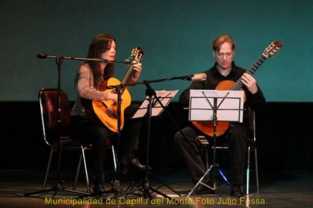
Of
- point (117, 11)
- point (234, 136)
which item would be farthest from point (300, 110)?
point (117, 11)

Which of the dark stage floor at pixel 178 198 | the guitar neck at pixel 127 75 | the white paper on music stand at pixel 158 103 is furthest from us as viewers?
the guitar neck at pixel 127 75

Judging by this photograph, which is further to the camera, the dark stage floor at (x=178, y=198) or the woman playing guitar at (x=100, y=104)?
the woman playing guitar at (x=100, y=104)

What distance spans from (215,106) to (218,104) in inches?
1.2

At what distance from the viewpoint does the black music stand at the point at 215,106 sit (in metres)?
5.39

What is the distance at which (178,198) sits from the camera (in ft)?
17.8

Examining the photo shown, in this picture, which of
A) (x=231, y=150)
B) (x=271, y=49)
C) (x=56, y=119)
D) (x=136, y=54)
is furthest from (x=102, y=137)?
(x=271, y=49)

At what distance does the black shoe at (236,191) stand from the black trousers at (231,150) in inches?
1.2

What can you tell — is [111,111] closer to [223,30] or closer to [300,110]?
[223,30]

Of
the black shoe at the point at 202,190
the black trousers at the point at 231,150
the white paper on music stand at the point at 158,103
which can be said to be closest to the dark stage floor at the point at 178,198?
the black shoe at the point at 202,190

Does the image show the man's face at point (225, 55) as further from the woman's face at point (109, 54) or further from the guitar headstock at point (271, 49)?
the woman's face at point (109, 54)

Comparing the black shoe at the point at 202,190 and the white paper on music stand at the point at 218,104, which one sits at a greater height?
the white paper on music stand at the point at 218,104

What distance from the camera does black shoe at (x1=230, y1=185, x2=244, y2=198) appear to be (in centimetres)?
563

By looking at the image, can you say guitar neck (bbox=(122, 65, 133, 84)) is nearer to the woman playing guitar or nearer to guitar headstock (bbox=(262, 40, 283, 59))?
the woman playing guitar

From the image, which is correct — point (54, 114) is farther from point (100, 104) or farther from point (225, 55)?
point (225, 55)
